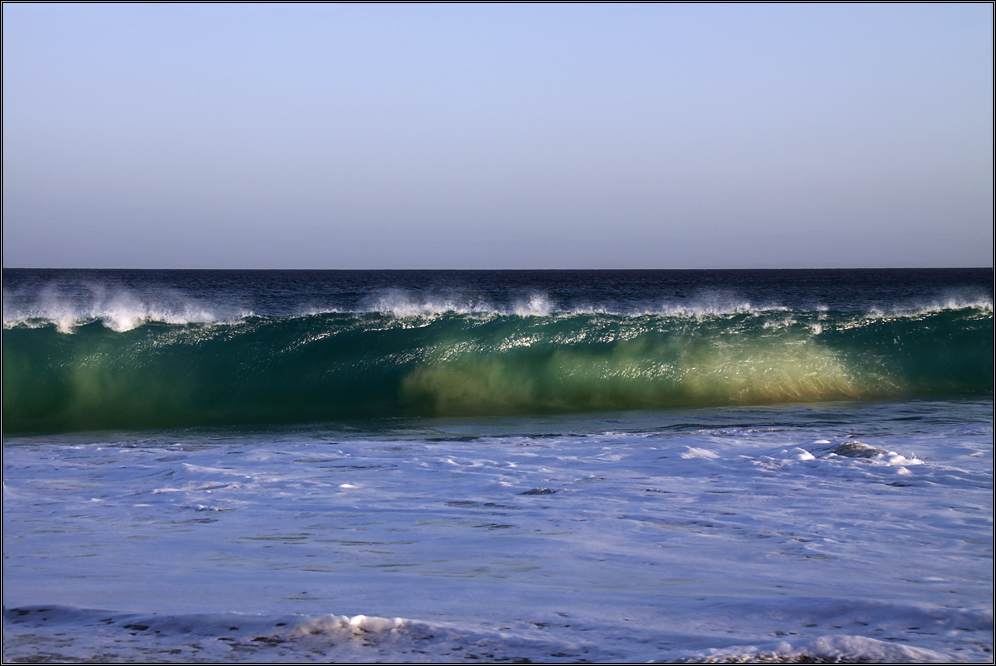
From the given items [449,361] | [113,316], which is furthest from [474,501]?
[113,316]

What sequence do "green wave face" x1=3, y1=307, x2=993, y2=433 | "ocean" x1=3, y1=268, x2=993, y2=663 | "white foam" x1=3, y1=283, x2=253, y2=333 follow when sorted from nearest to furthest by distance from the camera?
1. "ocean" x1=3, y1=268, x2=993, y2=663
2. "green wave face" x1=3, y1=307, x2=993, y2=433
3. "white foam" x1=3, y1=283, x2=253, y2=333

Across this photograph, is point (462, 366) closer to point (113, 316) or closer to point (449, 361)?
point (449, 361)

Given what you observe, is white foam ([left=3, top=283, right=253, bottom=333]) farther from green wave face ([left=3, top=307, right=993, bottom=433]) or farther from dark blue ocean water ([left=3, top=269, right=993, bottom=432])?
green wave face ([left=3, top=307, right=993, bottom=433])

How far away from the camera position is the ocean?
2.76 m

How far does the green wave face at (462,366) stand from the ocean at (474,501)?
6 centimetres

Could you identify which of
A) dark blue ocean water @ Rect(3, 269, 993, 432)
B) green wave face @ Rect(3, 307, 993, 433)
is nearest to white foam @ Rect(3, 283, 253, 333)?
dark blue ocean water @ Rect(3, 269, 993, 432)

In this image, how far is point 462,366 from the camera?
11.5 meters

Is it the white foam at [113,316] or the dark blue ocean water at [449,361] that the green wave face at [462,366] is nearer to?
the dark blue ocean water at [449,361]

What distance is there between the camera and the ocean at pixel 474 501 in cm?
276

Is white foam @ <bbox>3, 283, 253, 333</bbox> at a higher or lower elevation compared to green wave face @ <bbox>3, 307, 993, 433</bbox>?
higher

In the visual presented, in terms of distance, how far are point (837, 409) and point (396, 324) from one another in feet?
22.2

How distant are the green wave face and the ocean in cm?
6

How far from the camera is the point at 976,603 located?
3.01m

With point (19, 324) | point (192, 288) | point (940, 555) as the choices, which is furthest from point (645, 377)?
point (192, 288)
